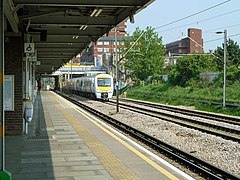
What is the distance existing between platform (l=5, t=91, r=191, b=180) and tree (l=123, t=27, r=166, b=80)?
44.7m

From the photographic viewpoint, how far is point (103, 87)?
137 ft

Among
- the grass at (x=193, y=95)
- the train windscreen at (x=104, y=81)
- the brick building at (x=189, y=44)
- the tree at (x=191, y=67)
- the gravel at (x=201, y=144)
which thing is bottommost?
the gravel at (x=201, y=144)

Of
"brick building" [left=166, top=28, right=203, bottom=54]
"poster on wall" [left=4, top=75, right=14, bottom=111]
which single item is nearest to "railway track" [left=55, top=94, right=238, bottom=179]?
"poster on wall" [left=4, top=75, right=14, bottom=111]

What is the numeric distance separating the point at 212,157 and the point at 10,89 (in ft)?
20.2

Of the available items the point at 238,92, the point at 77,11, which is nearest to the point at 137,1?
the point at 77,11

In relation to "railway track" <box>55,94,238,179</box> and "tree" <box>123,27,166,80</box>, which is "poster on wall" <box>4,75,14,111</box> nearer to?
"railway track" <box>55,94,238,179</box>

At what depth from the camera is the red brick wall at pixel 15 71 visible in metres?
13.5

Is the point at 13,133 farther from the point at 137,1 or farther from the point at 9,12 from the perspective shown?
the point at 137,1

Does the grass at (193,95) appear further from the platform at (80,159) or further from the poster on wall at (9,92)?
the poster on wall at (9,92)

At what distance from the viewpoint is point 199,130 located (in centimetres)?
1664

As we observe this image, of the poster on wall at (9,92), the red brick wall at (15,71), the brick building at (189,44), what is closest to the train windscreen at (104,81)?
the red brick wall at (15,71)

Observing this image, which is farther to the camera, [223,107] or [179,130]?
[223,107]

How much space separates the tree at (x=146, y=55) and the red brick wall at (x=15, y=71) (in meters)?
43.8

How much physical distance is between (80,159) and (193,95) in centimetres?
3009
